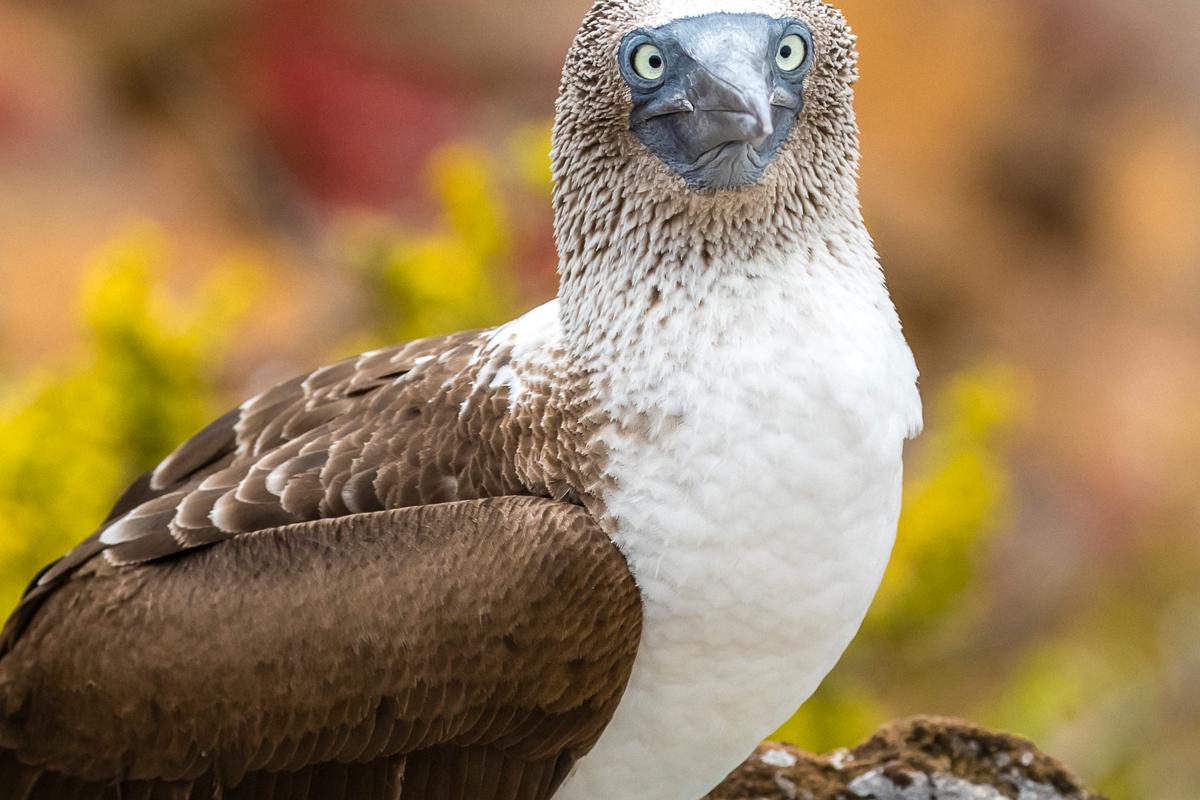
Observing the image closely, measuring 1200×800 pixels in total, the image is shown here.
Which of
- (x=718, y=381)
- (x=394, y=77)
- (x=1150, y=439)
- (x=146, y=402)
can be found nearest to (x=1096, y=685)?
(x=1150, y=439)

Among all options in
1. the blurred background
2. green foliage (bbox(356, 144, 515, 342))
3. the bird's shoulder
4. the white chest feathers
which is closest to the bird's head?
the white chest feathers

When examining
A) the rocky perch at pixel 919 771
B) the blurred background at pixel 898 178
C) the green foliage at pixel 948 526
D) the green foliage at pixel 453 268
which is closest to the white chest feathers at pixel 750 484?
the rocky perch at pixel 919 771

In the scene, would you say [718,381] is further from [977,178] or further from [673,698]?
[977,178]

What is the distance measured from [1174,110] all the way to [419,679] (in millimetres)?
12002

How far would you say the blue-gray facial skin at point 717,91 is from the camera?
12.0 ft

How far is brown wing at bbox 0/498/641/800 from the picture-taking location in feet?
12.6

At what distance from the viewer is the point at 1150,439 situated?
13.4 metres

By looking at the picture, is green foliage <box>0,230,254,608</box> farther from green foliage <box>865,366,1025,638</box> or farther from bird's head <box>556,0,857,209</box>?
bird's head <box>556,0,857,209</box>

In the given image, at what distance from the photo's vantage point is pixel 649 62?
382 centimetres

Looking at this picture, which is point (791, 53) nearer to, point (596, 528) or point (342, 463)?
point (596, 528)

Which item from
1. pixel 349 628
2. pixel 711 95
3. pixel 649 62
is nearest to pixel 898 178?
pixel 649 62

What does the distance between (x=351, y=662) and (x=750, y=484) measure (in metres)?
1.11

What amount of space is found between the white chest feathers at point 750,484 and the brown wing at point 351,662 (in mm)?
137

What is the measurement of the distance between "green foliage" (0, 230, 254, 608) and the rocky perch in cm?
358
